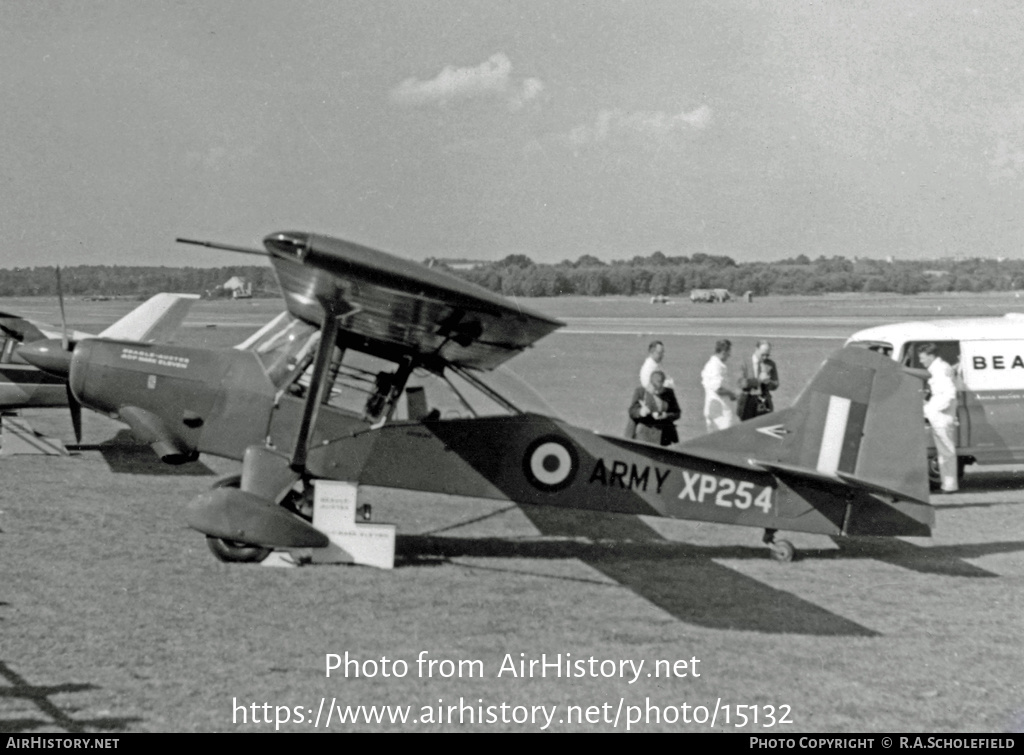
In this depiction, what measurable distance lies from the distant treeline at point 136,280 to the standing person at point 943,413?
7.38 metres

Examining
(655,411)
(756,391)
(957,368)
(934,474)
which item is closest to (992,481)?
(934,474)

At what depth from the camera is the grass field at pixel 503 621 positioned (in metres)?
5.26

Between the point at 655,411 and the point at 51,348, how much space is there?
7.49 metres

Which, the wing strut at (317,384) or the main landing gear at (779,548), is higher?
the wing strut at (317,384)

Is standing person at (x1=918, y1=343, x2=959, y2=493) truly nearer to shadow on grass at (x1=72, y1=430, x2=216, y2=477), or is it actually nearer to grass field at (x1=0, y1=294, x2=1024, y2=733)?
grass field at (x1=0, y1=294, x2=1024, y2=733)

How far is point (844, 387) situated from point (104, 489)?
24.6 feet

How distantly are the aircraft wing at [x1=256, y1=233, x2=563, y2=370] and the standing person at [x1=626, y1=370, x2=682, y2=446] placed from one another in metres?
3.82

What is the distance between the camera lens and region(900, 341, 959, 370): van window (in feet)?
43.4

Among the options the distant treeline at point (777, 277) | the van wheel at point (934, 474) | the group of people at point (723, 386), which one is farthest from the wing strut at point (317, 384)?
the distant treeline at point (777, 277)

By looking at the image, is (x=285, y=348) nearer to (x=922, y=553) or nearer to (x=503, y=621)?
(x=503, y=621)

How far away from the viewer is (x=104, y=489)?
11.4 m

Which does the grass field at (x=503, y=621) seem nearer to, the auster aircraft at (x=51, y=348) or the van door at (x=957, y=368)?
the van door at (x=957, y=368)

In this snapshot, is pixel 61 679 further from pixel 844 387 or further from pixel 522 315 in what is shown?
pixel 844 387

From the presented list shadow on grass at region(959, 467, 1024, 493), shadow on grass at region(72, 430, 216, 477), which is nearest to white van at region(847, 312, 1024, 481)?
shadow on grass at region(959, 467, 1024, 493)
